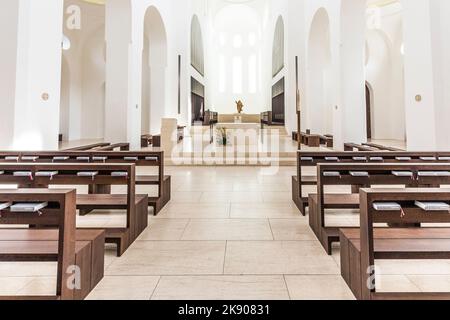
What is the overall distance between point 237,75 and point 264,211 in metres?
22.5

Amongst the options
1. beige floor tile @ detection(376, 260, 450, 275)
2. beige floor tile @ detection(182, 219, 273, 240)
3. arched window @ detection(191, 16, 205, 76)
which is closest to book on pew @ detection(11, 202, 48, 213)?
beige floor tile @ detection(182, 219, 273, 240)

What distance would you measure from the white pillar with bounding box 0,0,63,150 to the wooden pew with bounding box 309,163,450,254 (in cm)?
455

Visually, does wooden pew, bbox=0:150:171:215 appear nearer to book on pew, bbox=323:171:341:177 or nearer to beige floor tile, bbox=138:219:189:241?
beige floor tile, bbox=138:219:189:241

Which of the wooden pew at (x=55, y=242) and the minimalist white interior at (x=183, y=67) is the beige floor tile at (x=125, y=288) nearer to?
the wooden pew at (x=55, y=242)

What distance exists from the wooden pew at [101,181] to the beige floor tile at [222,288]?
77 cm

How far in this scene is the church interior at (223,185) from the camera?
6.16 feet

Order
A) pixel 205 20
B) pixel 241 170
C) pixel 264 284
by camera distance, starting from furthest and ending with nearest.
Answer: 1. pixel 205 20
2. pixel 241 170
3. pixel 264 284

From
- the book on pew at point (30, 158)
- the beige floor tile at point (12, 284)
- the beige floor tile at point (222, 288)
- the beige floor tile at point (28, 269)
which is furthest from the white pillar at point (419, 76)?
the book on pew at point (30, 158)

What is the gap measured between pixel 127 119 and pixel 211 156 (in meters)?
2.45

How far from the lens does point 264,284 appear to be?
7.11 ft

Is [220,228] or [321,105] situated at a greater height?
[321,105]
